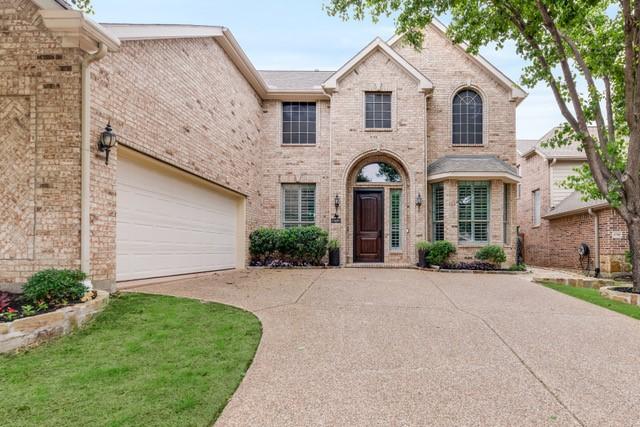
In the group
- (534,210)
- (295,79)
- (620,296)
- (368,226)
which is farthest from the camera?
(534,210)

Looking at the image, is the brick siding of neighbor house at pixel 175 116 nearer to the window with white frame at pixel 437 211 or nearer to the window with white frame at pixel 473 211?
the window with white frame at pixel 437 211

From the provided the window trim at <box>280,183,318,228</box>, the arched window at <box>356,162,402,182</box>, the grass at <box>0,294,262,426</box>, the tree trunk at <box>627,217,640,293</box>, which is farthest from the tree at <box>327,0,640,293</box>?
the grass at <box>0,294,262,426</box>

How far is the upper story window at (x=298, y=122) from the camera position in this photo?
1325cm

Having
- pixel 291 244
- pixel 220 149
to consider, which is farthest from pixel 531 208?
pixel 220 149

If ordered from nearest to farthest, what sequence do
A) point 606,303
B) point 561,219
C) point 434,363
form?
point 434,363
point 606,303
point 561,219

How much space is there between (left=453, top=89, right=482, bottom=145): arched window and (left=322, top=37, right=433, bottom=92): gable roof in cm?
152

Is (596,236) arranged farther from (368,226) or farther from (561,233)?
(368,226)

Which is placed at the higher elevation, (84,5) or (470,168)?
(84,5)

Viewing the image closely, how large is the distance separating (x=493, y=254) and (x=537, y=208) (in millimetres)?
7165

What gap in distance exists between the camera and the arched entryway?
41.3 feet

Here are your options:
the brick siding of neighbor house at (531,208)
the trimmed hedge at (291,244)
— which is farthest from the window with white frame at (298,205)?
the brick siding of neighbor house at (531,208)

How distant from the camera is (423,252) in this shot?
11.7 metres

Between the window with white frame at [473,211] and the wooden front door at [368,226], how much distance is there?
2446 millimetres

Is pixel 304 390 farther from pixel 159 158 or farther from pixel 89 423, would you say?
pixel 159 158
